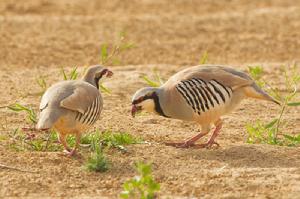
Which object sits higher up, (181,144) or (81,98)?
(81,98)

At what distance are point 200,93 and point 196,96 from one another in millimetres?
38

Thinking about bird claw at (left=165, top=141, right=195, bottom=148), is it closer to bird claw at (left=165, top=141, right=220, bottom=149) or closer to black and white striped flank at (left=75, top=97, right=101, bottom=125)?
bird claw at (left=165, top=141, right=220, bottom=149)

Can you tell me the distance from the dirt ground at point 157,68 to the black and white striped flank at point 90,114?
0.98 ft

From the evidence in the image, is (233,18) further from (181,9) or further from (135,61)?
(135,61)

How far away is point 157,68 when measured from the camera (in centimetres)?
1000

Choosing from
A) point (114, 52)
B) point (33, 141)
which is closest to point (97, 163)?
point (33, 141)

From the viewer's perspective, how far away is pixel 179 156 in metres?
6.74

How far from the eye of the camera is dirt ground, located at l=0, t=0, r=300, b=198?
6055 mm

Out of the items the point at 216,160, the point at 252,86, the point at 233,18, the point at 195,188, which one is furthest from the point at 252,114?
the point at 233,18

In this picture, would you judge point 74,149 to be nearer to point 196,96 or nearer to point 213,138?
point 196,96

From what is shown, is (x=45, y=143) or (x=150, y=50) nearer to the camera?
(x=45, y=143)

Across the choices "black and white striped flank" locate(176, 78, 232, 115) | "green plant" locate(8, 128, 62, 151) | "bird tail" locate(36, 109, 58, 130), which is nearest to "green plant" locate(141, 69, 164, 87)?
"black and white striped flank" locate(176, 78, 232, 115)

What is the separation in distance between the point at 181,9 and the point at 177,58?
336cm

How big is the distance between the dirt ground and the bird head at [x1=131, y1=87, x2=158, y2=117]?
0.32 m
